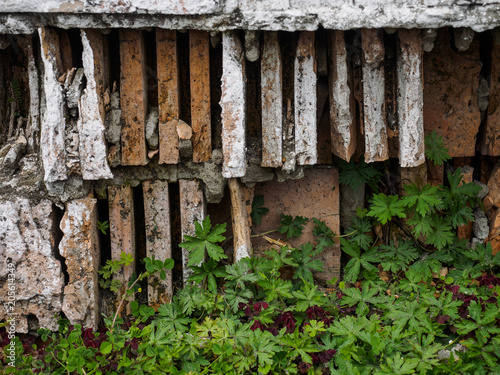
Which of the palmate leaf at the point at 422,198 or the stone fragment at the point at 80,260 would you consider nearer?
the stone fragment at the point at 80,260

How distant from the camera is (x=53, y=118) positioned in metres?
3.26

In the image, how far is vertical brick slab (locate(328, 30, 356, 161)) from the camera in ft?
11.0

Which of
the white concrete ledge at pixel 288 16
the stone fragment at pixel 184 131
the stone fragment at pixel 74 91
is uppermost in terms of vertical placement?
the white concrete ledge at pixel 288 16

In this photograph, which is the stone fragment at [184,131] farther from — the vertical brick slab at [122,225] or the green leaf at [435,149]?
the green leaf at [435,149]

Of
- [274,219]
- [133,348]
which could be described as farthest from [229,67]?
[133,348]

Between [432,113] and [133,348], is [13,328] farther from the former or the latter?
[432,113]

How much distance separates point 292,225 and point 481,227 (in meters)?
1.48

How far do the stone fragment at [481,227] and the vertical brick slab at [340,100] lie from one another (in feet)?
4.04

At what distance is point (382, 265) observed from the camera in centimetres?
367

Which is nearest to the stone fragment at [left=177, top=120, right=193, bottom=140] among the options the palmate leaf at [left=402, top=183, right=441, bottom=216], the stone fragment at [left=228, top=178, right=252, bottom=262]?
the stone fragment at [left=228, top=178, right=252, bottom=262]

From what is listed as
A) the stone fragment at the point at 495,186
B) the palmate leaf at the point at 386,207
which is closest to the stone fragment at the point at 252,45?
the palmate leaf at the point at 386,207

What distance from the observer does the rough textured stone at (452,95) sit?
376cm

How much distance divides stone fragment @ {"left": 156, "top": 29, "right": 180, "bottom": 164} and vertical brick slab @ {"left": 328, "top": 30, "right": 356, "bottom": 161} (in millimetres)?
1062

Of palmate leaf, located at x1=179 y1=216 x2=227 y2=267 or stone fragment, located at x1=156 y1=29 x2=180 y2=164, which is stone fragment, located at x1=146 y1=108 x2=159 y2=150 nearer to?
stone fragment, located at x1=156 y1=29 x2=180 y2=164
